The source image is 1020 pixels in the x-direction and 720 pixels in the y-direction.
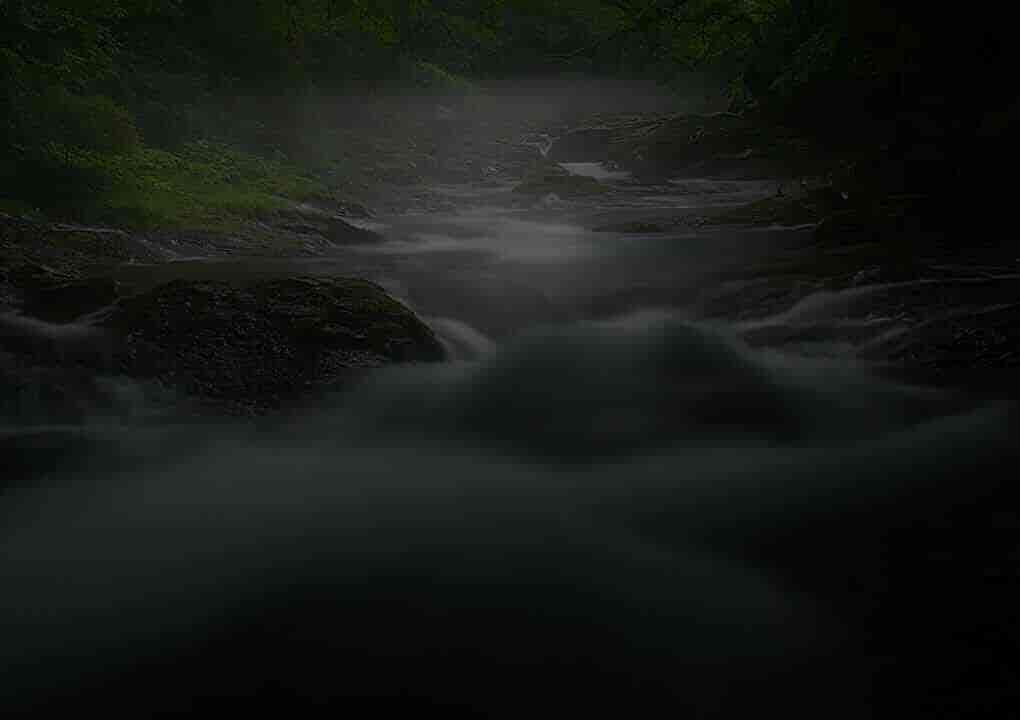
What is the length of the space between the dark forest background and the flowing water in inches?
197

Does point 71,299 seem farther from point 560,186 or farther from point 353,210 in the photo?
point 560,186

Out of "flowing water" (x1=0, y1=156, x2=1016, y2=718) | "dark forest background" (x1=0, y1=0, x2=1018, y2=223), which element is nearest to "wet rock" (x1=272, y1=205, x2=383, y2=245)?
"dark forest background" (x1=0, y1=0, x2=1018, y2=223)

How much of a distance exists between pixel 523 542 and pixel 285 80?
623 inches

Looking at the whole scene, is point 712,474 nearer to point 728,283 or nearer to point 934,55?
point 728,283

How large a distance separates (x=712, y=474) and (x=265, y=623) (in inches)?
83.5

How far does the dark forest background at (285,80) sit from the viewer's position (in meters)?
8.42

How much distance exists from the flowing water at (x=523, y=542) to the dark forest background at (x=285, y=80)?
500 centimetres

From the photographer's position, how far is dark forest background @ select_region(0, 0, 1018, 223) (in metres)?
8.42

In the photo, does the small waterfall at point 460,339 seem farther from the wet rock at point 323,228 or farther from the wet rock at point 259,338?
the wet rock at point 323,228

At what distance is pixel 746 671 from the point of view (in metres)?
2.34

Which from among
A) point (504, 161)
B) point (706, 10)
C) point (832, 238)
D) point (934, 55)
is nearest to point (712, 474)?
point (832, 238)

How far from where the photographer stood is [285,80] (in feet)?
53.9

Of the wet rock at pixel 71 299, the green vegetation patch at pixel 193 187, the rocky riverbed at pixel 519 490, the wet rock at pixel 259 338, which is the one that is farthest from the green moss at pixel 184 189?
the wet rock at pixel 259 338

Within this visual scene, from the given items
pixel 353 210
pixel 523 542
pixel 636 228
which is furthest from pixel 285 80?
pixel 523 542
